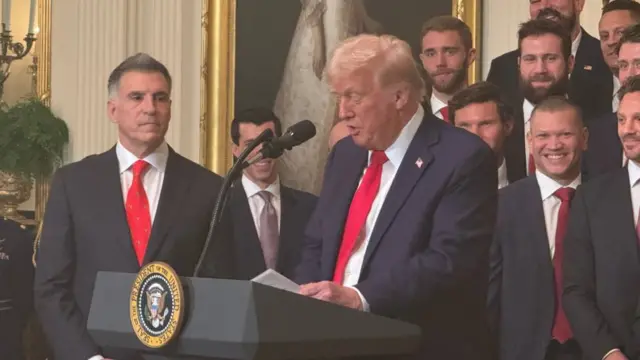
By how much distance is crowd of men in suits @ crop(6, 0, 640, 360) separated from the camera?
10.8 ft

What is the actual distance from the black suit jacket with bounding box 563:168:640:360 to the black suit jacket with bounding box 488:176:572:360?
7.7 inches

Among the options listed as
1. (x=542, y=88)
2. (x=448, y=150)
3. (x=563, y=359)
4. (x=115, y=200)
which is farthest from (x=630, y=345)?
(x=115, y=200)

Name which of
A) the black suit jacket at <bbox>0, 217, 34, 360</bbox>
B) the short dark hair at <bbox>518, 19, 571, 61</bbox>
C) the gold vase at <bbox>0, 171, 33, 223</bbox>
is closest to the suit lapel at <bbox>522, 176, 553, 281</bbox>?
the short dark hair at <bbox>518, 19, 571, 61</bbox>

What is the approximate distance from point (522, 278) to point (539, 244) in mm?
141

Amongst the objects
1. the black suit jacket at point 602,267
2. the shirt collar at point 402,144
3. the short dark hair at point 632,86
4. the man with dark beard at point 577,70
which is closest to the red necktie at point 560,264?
the black suit jacket at point 602,267

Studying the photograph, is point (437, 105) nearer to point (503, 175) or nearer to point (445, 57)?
point (445, 57)

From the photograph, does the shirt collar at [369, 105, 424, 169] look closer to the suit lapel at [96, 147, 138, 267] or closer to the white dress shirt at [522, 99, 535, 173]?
the suit lapel at [96, 147, 138, 267]

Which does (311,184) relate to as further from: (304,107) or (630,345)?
(630,345)

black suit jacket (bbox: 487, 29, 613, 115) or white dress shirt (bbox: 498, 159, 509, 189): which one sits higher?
black suit jacket (bbox: 487, 29, 613, 115)

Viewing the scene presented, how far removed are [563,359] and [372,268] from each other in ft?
3.75

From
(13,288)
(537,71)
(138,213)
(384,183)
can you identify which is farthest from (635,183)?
(13,288)

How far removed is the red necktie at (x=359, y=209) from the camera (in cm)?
341

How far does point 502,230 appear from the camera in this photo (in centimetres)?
444

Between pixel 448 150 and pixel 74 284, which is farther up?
pixel 448 150
